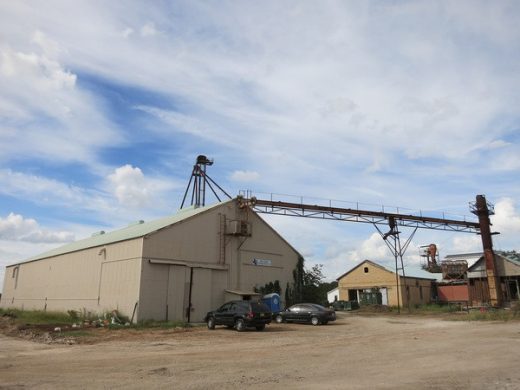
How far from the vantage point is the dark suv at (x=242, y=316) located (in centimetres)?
2308

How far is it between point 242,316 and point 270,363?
11.2 m

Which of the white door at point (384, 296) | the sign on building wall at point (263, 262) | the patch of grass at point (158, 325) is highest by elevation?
the sign on building wall at point (263, 262)

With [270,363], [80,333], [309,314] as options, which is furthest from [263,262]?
[270,363]

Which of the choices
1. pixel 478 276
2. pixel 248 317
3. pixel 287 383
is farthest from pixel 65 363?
pixel 478 276

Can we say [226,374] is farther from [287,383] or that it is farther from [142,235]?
[142,235]

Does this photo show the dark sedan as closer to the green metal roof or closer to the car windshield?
the car windshield

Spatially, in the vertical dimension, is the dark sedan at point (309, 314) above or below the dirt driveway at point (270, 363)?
above

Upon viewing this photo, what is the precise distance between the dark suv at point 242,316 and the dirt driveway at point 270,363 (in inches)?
167

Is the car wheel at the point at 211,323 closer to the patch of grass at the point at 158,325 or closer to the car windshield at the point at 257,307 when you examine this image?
the patch of grass at the point at 158,325

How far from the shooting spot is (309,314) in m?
28.0

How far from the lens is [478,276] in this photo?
46.8 meters

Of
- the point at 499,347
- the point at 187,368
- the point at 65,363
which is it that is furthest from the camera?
the point at 499,347

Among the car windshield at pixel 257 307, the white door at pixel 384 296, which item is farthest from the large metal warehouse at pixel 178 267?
the white door at pixel 384 296

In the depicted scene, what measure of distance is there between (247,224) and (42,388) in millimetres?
23683
